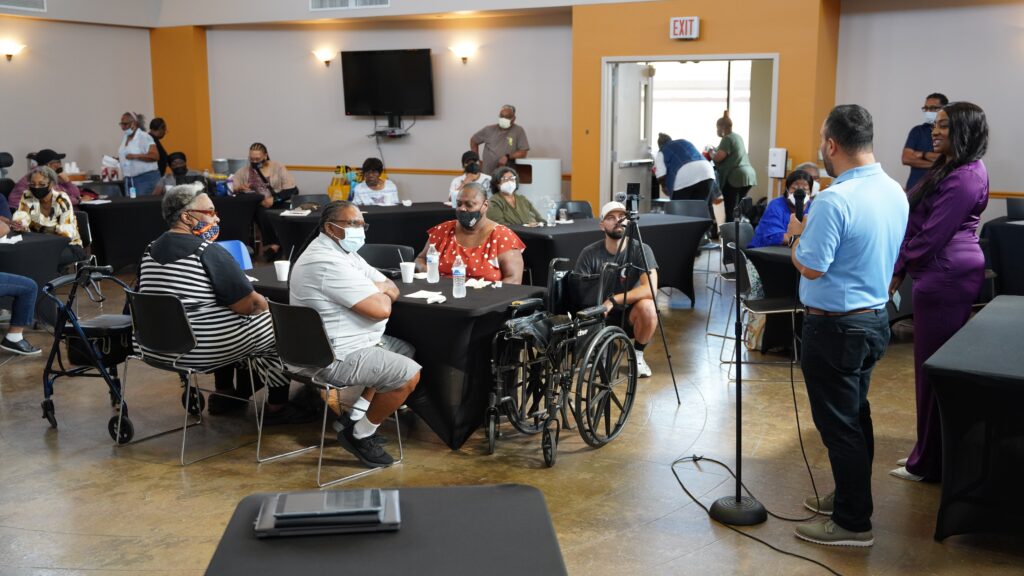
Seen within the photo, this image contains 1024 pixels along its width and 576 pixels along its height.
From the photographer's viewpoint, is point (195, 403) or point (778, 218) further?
point (778, 218)

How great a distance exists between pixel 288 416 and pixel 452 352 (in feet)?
3.63

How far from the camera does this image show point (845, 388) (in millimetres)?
3363

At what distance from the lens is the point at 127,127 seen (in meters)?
11.6

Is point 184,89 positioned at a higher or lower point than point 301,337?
higher

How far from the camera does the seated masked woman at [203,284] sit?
4.46 m

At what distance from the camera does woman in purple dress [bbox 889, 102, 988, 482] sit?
12.8 ft

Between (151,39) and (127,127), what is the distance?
266 cm

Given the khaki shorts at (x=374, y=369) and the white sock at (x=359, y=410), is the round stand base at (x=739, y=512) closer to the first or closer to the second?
the khaki shorts at (x=374, y=369)

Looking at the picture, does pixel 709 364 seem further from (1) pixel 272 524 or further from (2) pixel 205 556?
(1) pixel 272 524

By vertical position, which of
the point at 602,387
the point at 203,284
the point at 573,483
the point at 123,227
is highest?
the point at 203,284

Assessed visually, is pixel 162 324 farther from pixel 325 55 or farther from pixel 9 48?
pixel 9 48

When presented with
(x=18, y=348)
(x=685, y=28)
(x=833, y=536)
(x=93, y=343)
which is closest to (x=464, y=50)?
(x=685, y=28)

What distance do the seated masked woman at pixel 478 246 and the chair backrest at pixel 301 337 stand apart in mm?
1393

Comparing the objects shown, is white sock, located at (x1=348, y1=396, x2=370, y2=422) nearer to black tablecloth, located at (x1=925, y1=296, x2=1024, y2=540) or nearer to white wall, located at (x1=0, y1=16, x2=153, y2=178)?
black tablecloth, located at (x1=925, y1=296, x2=1024, y2=540)
